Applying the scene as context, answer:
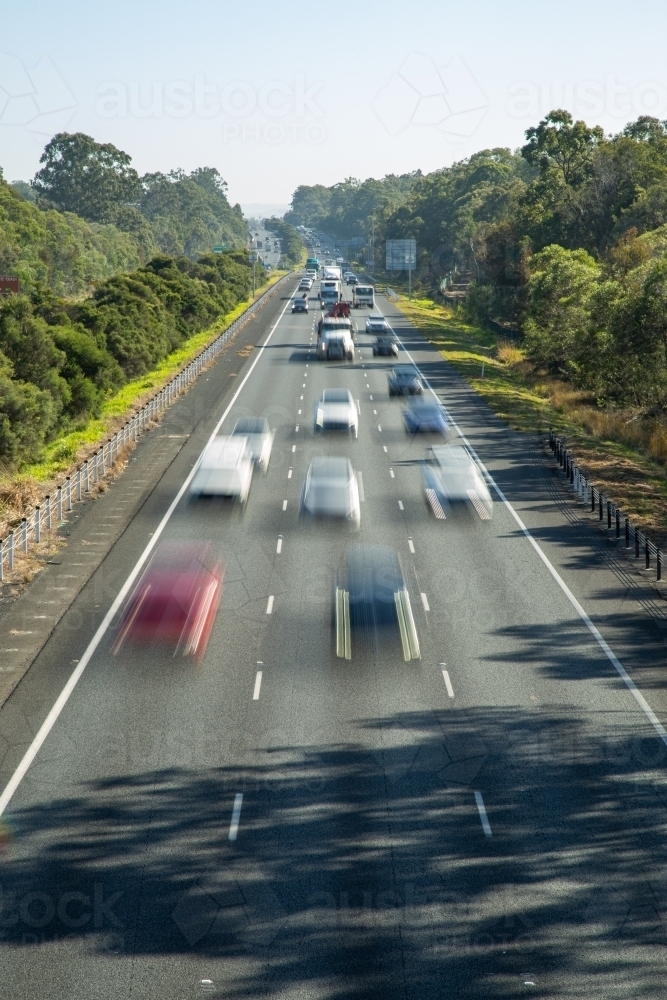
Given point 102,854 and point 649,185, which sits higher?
point 649,185

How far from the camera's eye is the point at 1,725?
19.3 metres

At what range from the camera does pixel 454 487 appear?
35.9 meters

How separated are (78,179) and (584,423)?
16097 centimetres

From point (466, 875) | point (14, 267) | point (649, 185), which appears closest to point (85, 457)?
point (466, 875)

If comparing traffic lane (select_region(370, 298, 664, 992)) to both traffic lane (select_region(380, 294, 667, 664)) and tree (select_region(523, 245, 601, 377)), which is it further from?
tree (select_region(523, 245, 601, 377))

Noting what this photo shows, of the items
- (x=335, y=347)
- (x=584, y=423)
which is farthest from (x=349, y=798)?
(x=335, y=347)

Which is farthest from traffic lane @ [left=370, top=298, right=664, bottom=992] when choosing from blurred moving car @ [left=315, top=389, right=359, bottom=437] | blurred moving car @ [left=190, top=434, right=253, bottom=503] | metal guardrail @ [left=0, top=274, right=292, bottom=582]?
blurred moving car @ [left=315, top=389, right=359, bottom=437]

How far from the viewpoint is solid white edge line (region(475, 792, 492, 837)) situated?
51.8 ft

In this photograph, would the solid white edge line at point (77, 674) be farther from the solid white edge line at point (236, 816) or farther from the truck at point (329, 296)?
the truck at point (329, 296)

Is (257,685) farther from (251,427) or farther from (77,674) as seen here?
(251,427)

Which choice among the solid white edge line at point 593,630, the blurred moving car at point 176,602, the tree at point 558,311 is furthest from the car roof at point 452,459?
the tree at point 558,311

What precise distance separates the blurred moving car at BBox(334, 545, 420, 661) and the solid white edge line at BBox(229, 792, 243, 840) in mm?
6215

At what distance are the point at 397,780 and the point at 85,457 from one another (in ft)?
89.1

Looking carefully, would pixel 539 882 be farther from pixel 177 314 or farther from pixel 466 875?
pixel 177 314
